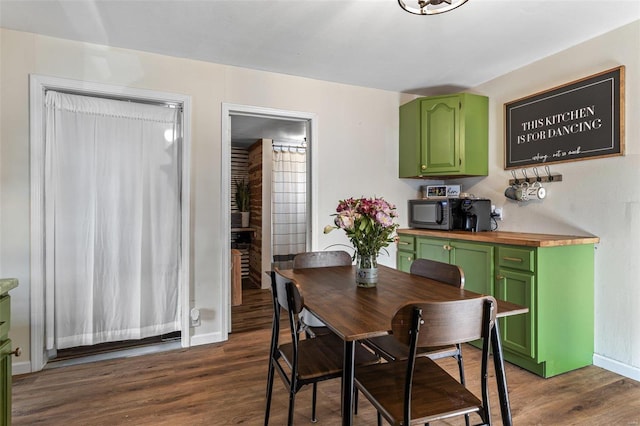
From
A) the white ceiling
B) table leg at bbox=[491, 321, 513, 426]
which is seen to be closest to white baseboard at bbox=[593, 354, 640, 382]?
table leg at bbox=[491, 321, 513, 426]

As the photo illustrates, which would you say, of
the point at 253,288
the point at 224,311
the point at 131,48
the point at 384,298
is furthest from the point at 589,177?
the point at 253,288

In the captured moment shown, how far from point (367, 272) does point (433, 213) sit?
5.78ft

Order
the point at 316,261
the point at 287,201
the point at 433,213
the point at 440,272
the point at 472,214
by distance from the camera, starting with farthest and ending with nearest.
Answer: the point at 287,201 → the point at 433,213 → the point at 472,214 → the point at 316,261 → the point at 440,272

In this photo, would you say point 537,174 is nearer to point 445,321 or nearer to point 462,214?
point 462,214

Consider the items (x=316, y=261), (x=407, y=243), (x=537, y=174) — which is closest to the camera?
(x=316, y=261)

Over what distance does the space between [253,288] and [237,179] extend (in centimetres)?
185

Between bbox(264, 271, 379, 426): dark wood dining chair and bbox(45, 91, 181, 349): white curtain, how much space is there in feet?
5.09

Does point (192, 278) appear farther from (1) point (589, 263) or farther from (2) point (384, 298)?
(1) point (589, 263)

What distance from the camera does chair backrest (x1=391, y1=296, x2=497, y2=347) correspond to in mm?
1079

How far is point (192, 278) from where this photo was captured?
112 inches

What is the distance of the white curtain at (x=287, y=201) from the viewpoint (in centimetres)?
497

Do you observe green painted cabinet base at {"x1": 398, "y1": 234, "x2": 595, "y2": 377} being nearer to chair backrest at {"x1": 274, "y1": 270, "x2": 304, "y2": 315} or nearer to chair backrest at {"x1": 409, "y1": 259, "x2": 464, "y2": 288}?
chair backrest at {"x1": 409, "y1": 259, "x2": 464, "y2": 288}

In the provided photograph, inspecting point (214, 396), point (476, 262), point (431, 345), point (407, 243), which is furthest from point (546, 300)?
point (214, 396)

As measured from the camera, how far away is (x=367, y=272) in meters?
1.70
